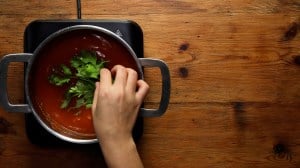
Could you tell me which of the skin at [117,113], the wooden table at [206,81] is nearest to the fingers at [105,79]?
the skin at [117,113]

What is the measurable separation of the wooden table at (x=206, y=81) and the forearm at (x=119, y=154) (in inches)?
6.8

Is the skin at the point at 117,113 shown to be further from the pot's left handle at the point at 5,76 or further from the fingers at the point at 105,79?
the pot's left handle at the point at 5,76

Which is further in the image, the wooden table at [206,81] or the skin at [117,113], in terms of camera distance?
the wooden table at [206,81]

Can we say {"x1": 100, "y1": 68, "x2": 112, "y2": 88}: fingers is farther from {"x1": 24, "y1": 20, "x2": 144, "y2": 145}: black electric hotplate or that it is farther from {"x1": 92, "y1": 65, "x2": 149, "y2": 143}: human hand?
{"x1": 24, "y1": 20, "x2": 144, "y2": 145}: black electric hotplate

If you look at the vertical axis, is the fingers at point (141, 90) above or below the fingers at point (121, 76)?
below

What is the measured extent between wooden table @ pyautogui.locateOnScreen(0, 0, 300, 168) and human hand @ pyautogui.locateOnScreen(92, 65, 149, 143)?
18cm

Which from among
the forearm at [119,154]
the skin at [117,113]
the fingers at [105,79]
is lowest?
the forearm at [119,154]

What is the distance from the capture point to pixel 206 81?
38.0 inches

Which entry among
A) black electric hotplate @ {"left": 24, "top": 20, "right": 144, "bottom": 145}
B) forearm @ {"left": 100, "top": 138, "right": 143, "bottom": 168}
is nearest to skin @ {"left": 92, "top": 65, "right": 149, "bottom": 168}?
forearm @ {"left": 100, "top": 138, "right": 143, "bottom": 168}

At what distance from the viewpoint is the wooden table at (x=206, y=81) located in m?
0.95

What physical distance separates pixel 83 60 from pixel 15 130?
24cm

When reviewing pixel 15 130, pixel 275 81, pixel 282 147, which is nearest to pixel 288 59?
pixel 275 81

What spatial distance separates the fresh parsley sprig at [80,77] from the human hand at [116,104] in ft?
0.19

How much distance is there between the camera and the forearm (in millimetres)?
771
